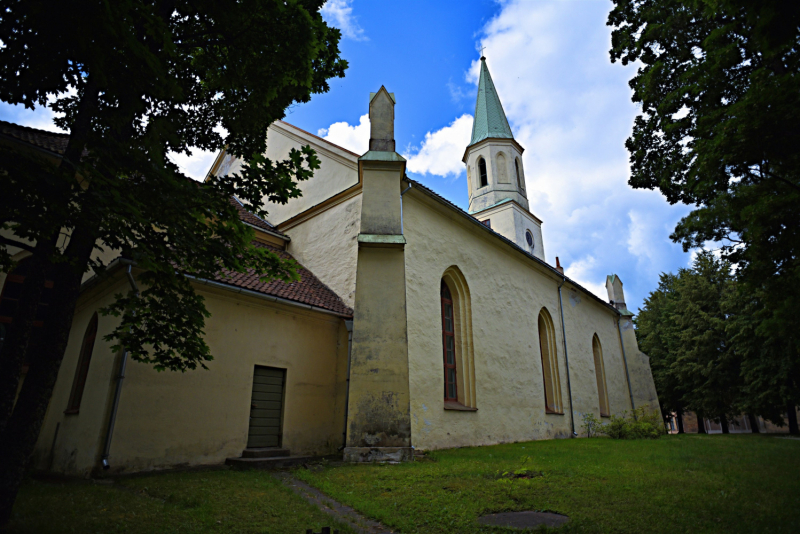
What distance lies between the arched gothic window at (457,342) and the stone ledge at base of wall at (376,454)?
382cm

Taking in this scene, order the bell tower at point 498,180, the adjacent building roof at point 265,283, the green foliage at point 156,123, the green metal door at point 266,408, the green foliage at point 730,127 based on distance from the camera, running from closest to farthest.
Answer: the green foliage at point 156,123, the green foliage at point 730,127, the green metal door at point 266,408, the adjacent building roof at point 265,283, the bell tower at point 498,180

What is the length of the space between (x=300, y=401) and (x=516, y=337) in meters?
8.09

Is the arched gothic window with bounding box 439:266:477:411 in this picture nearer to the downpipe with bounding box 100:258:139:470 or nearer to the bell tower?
the downpipe with bounding box 100:258:139:470

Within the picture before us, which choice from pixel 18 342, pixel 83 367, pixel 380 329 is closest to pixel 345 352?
pixel 380 329

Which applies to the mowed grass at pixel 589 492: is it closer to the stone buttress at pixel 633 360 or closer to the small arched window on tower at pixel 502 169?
the stone buttress at pixel 633 360

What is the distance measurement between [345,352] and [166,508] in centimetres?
653

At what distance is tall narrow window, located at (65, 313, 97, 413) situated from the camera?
9727 millimetres

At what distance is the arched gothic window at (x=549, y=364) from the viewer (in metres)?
17.2

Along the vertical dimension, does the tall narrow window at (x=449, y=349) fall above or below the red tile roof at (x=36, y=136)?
below

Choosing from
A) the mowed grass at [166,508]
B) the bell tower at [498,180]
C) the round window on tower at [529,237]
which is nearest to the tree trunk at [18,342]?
the mowed grass at [166,508]

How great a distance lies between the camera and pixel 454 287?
1405 centimetres

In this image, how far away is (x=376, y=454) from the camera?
28.3 ft

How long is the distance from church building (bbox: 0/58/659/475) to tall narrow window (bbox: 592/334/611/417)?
446 centimetres

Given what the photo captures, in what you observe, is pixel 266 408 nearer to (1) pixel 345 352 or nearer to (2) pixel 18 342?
(1) pixel 345 352
